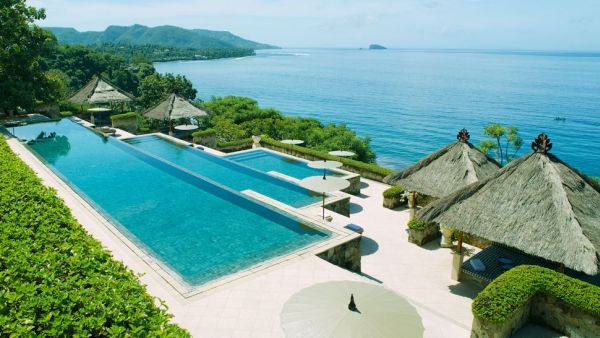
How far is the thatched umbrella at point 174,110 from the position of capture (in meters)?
26.3

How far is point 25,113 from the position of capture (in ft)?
94.8

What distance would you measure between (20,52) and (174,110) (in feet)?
30.4

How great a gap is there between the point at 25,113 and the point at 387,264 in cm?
2850

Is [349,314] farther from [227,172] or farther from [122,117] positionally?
[122,117]

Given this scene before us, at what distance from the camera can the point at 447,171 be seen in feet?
47.4

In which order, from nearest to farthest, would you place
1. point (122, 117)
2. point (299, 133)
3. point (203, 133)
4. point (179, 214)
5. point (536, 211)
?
point (536, 211)
point (179, 214)
point (203, 133)
point (122, 117)
point (299, 133)

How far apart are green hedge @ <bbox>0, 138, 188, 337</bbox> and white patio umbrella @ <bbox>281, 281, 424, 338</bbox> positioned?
5.29 feet

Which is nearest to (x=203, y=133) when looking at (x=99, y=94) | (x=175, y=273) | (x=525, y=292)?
(x=99, y=94)

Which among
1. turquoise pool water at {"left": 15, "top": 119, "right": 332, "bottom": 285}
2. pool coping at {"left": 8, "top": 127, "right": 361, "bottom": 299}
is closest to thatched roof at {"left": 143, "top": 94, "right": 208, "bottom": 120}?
turquoise pool water at {"left": 15, "top": 119, "right": 332, "bottom": 285}

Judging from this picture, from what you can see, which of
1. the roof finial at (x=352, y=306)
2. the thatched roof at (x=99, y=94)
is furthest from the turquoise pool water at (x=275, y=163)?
the roof finial at (x=352, y=306)

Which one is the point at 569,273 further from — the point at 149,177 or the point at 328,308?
the point at 149,177

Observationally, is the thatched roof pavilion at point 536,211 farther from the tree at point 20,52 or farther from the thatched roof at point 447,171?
the tree at point 20,52

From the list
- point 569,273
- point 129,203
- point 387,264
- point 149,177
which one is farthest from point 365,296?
point 149,177

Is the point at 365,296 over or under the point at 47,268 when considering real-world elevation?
under
